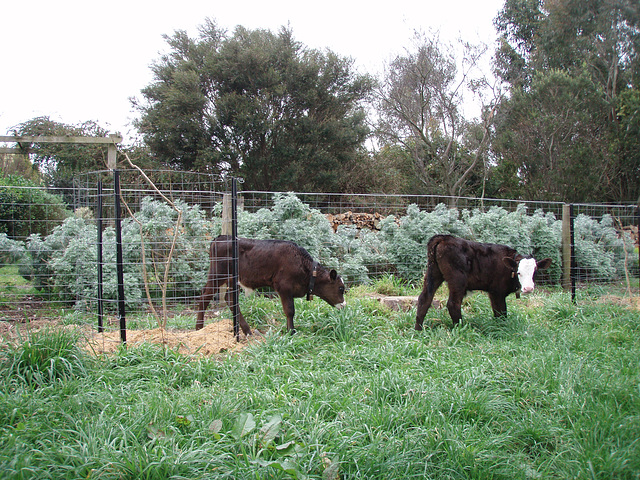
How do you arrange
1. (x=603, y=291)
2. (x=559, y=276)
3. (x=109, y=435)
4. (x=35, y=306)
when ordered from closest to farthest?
(x=109, y=435), (x=35, y=306), (x=603, y=291), (x=559, y=276)

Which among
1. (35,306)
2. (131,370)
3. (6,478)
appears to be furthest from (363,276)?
(6,478)

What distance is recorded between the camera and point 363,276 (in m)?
7.95

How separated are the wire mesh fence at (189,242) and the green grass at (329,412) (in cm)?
190

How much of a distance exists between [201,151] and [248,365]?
47.4ft

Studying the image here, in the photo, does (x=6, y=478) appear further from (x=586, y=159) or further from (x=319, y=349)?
(x=586, y=159)

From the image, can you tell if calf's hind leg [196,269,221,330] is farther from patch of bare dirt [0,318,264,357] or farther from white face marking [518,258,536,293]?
white face marking [518,258,536,293]

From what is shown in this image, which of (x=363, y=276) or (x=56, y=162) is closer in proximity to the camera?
(x=363, y=276)

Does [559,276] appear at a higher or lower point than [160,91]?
lower

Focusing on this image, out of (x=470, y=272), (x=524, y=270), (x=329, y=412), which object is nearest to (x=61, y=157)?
(x=470, y=272)

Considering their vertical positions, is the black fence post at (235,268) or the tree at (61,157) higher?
the tree at (61,157)

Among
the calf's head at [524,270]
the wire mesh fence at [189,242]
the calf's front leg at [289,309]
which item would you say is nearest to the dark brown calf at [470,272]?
the calf's head at [524,270]

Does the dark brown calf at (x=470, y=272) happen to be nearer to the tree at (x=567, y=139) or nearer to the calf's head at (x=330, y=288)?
the calf's head at (x=330, y=288)

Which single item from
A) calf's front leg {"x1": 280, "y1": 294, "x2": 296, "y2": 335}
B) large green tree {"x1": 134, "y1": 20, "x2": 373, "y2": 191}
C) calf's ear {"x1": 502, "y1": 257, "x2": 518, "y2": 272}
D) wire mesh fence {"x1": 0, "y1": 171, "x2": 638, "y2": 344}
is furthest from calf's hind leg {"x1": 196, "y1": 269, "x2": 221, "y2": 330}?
large green tree {"x1": 134, "y1": 20, "x2": 373, "y2": 191}

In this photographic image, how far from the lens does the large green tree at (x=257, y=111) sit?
17.0 m
